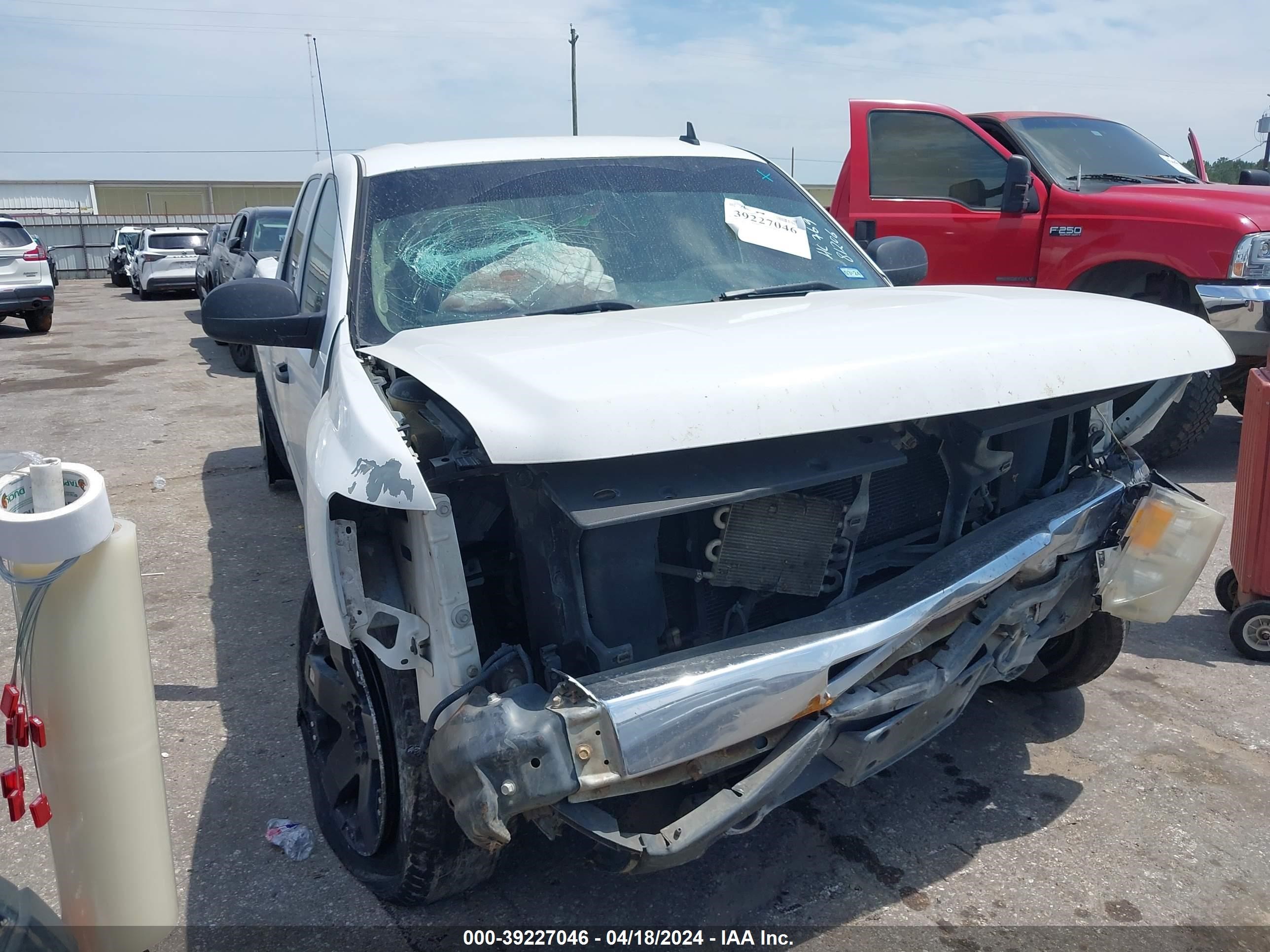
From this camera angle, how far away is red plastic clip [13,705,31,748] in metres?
→ 1.91

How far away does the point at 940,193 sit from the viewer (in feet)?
23.8

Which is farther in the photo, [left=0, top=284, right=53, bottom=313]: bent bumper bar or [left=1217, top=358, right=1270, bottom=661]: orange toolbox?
[left=0, top=284, right=53, bottom=313]: bent bumper bar

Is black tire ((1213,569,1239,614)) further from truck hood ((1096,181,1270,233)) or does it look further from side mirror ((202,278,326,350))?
side mirror ((202,278,326,350))

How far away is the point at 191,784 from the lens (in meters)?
3.30

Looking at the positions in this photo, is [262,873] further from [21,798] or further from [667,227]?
[667,227]

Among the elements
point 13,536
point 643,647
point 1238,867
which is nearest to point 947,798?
point 1238,867

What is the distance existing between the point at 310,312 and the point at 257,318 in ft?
1.73

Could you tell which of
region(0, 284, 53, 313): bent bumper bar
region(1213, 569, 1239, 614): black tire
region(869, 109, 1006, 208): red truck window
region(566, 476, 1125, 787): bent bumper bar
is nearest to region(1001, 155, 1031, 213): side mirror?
region(869, 109, 1006, 208): red truck window

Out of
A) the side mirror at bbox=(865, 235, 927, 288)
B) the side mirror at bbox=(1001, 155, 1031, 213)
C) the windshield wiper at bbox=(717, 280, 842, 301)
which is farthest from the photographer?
the side mirror at bbox=(1001, 155, 1031, 213)

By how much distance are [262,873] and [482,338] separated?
61.2 inches

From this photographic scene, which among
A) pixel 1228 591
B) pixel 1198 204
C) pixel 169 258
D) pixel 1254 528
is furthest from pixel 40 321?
pixel 1254 528

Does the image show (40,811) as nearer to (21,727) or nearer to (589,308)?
(21,727)

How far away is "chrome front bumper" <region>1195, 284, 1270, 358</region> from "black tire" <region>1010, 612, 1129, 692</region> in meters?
3.18

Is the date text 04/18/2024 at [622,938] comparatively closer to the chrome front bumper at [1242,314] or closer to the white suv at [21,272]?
the chrome front bumper at [1242,314]
